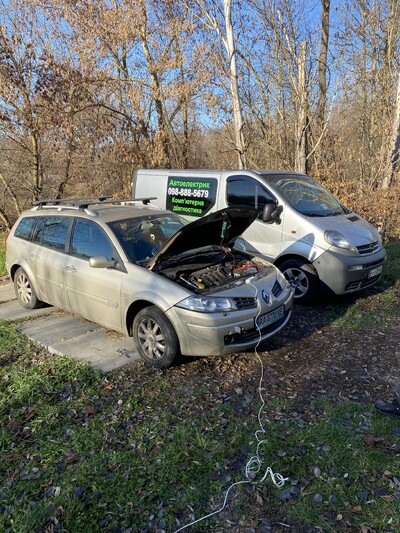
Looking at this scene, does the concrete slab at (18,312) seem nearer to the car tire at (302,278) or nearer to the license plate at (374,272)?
the car tire at (302,278)

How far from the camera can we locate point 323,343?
4.80 metres

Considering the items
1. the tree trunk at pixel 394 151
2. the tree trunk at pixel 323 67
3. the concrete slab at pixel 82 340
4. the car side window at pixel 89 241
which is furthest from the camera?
the tree trunk at pixel 323 67

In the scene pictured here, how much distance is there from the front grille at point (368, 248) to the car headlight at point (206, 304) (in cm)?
286

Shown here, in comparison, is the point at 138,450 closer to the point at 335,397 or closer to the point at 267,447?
the point at 267,447

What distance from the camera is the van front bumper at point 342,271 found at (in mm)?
5590

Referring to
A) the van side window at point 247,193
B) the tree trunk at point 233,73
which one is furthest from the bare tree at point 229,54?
the van side window at point 247,193

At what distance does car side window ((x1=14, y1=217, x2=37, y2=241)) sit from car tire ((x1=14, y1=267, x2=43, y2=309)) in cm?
54

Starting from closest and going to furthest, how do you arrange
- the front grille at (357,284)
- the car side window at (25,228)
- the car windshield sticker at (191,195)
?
1. the front grille at (357,284)
2. the car side window at (25,228)
3. the car windshield sticker at (191,195)

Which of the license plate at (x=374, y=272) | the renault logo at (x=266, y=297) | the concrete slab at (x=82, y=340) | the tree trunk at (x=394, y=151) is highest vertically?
the tree trunk at (x=394, y=151)

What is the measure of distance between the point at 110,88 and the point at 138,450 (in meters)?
10.8

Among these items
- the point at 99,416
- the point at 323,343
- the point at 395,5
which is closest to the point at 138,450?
the point at 99,416

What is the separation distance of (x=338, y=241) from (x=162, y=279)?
2.98 meters

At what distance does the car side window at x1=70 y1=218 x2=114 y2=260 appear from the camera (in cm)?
469

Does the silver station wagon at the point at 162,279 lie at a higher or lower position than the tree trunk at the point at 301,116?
lower
